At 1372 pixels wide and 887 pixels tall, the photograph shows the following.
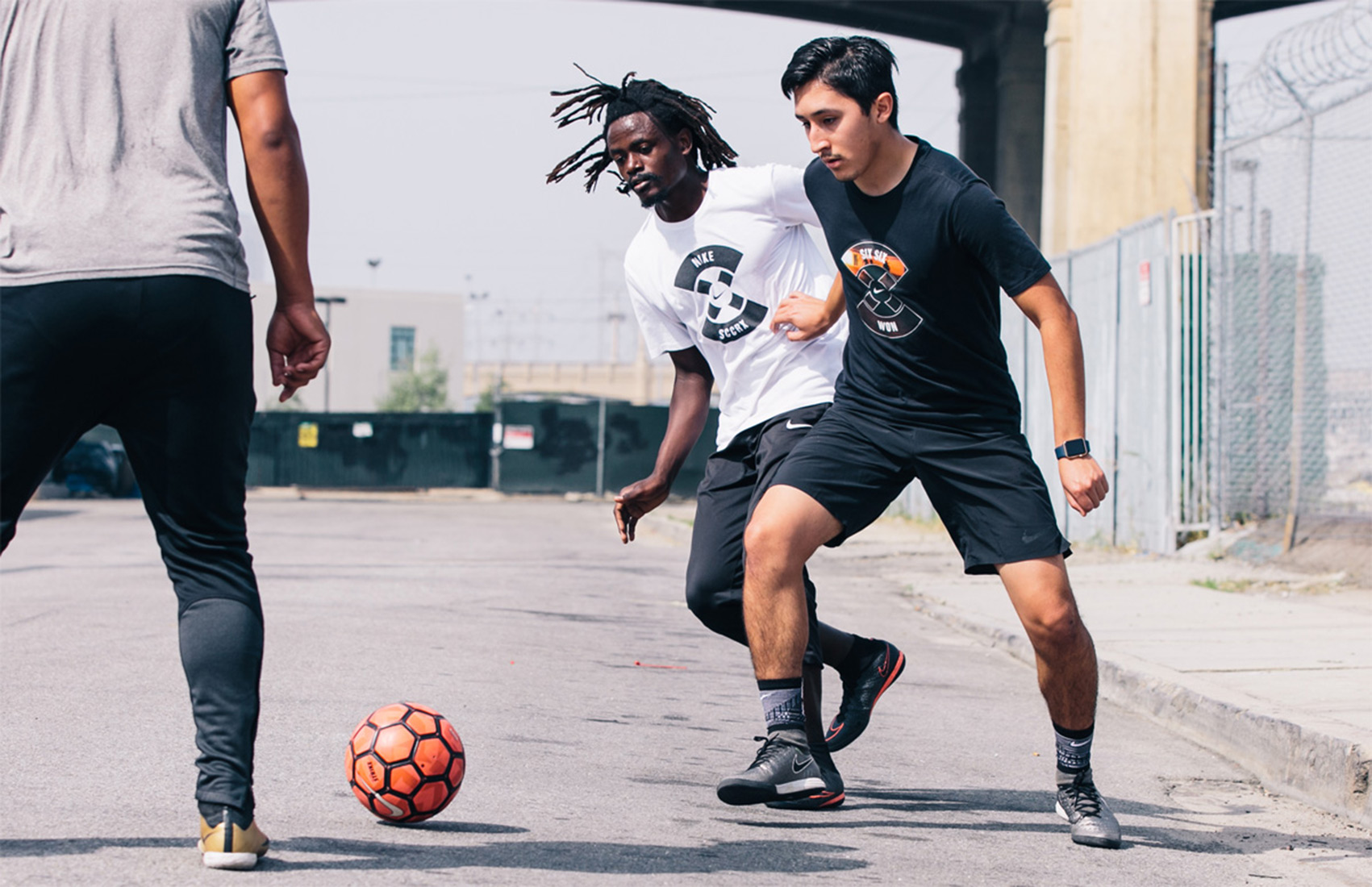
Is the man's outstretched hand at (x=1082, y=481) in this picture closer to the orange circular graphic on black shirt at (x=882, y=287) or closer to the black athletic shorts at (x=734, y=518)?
the orange circular graphic on black shirt at (x=882, y=287)

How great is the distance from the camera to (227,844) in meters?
3.16

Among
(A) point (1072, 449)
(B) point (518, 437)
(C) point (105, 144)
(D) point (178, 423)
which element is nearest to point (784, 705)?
(A) point (1072, 449)

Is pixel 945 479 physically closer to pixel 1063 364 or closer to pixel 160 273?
pixel 1063 364

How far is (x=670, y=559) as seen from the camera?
15.1 m

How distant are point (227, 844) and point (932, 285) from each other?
214cm

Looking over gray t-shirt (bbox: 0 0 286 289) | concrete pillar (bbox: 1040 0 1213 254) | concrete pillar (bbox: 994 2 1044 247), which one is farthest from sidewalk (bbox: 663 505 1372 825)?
concrete pillar (bbox: 994 2 1044 247)

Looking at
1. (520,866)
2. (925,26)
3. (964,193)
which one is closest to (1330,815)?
(964,193)

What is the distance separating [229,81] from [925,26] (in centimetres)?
2207

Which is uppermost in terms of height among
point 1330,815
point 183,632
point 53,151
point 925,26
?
point 925,26

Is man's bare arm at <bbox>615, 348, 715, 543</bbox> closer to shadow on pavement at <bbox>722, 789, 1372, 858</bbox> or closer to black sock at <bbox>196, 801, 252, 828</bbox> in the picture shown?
shadow on pavement at <bbox>722, 789, 1372, 858</bbox>

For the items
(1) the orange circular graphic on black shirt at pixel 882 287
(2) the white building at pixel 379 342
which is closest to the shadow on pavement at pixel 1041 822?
(1) the orange circular graphic on black shirt at pixel 882 287

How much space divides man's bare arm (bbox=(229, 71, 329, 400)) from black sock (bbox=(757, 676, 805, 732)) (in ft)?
4.92

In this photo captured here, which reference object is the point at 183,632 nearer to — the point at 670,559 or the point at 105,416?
the point at 105,416

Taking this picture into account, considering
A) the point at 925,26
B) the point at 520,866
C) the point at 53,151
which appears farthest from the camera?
the point at 925,26
